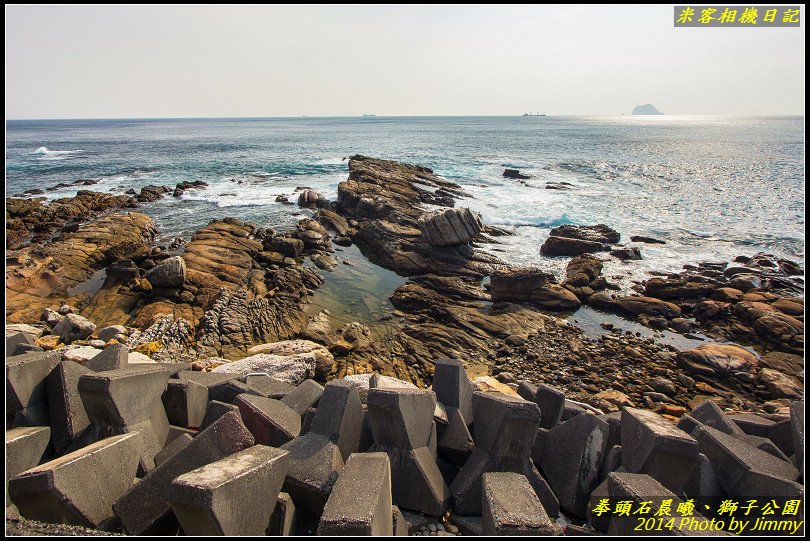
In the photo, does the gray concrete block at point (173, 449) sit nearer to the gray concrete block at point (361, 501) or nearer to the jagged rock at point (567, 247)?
the gray concrete block at point (361, 501)

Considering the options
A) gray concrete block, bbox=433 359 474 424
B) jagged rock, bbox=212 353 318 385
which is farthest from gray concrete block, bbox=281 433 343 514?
jagged rock, bbox=212 353 318 385

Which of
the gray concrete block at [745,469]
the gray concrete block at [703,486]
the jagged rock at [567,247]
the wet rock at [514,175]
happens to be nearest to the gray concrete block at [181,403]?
the gray concrete block at [703,486]

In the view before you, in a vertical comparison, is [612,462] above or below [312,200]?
below

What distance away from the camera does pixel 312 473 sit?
11.8ft

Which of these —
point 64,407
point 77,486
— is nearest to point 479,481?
point 77,486

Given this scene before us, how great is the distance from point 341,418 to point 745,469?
12.2 ft

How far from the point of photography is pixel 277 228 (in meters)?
21.8

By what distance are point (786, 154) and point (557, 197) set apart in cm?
5321

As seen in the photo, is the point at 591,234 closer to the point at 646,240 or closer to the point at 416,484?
the point at 646,240

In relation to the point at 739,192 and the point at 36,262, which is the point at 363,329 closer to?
the point at 36,262

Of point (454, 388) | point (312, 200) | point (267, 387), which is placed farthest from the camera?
point (312, 200)

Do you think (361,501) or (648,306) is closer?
(361,501)

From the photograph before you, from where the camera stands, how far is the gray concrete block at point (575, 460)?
4049 mm

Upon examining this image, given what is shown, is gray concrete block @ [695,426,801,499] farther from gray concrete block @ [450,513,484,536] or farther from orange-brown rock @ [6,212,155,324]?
orange-brown rock @ [6,212,155,324]
